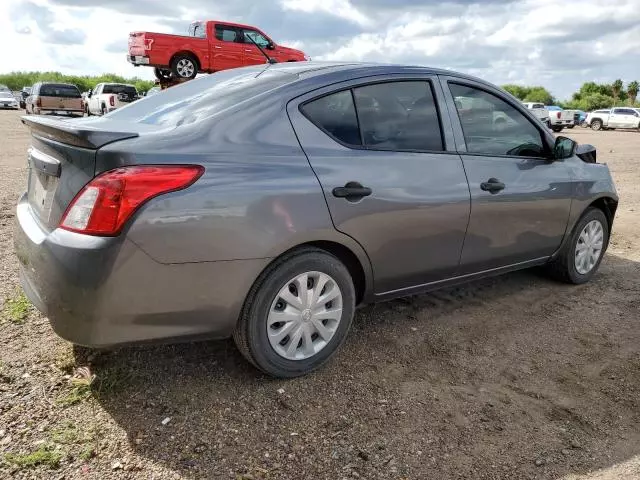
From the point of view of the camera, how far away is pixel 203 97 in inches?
127

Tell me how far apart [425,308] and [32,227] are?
2.64 m

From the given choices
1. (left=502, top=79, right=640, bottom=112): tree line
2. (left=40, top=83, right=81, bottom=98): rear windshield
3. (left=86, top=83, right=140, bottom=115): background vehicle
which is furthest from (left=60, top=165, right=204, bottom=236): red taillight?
(left=502, top=79, right=640, bottom=112): tree line

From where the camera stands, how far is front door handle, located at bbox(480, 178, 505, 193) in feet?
12.2

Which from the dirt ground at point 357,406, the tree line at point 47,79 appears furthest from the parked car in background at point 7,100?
the dirt ground at point 357,406

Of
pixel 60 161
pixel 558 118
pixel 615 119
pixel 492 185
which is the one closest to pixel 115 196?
pixel 60 161

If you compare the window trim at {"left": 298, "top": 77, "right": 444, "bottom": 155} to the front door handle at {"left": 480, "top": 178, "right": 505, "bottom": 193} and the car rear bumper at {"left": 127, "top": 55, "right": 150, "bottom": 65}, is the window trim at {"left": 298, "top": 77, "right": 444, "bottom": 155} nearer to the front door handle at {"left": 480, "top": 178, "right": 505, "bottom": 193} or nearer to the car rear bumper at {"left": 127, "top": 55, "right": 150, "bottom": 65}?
the front door handle at {"left": 480, "top": 178, "right": 505, "bottom": 193}

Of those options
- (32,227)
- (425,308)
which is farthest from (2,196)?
(425,308)

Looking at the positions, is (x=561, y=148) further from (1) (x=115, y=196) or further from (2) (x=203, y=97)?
(1) (x=115, y=196)

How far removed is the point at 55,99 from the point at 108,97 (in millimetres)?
3402

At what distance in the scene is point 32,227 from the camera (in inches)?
112

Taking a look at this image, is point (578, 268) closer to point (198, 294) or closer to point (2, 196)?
point (198, 294)

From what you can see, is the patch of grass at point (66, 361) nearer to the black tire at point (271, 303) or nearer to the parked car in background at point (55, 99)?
the black tire at point (271, 303)

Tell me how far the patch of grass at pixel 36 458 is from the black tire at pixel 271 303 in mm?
948

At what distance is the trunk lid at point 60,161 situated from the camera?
2525mm
